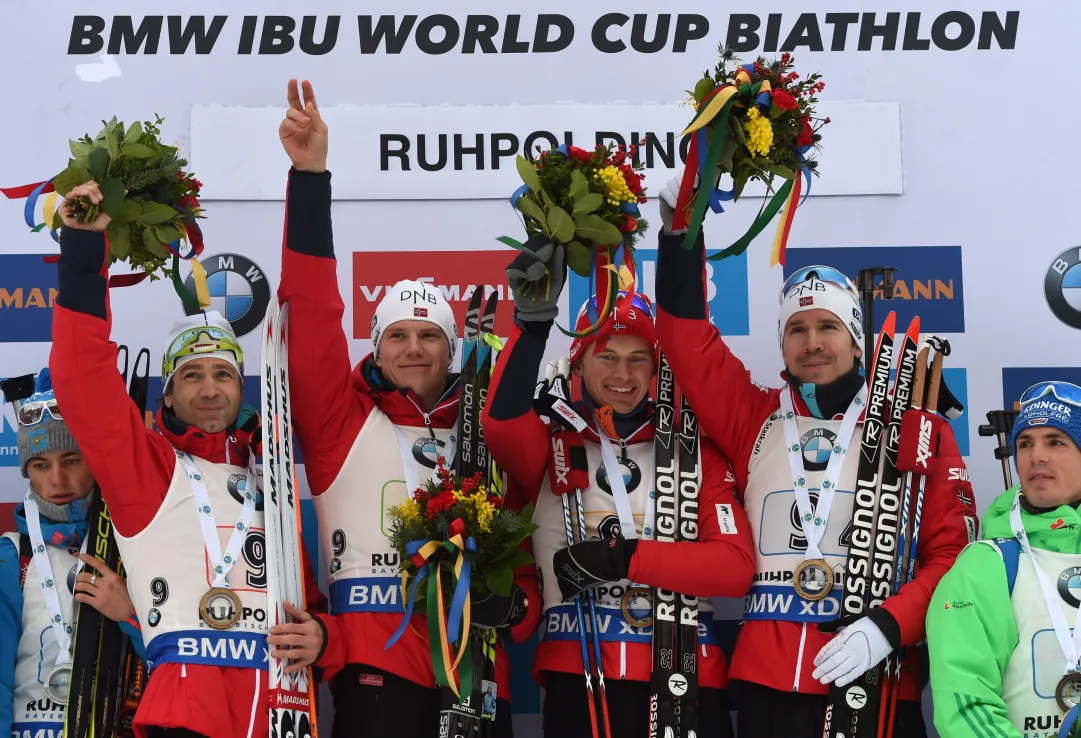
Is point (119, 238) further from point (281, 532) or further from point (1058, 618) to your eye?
point (1058, 618)

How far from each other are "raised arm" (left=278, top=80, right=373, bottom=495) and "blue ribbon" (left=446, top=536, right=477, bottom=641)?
0.67 m

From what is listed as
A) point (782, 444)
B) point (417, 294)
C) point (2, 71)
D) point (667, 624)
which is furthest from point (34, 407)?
point (782, 444)

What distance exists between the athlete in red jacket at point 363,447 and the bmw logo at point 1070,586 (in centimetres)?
164

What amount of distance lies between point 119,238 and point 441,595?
146 cm

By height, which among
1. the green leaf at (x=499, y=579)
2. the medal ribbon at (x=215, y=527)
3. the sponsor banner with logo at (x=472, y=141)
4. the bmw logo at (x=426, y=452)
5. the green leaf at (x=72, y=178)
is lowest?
the green leaf at (x=499, y=579)

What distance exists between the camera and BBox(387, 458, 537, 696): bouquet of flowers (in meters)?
3.62

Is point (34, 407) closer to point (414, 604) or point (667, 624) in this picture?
point (414, 604)

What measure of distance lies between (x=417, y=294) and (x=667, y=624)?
143 centimetres

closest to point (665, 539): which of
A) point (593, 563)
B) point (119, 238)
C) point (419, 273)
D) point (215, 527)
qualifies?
point (593, 563)

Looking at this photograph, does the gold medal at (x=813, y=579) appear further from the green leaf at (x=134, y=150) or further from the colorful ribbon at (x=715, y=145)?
the green leaf at (x=134, y=150)

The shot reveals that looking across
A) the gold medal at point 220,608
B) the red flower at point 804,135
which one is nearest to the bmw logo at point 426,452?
the gold medal at point 220,608

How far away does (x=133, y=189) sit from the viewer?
373 cm

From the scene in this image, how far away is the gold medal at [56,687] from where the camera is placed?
382 centimetres

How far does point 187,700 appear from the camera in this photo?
3580 mm
